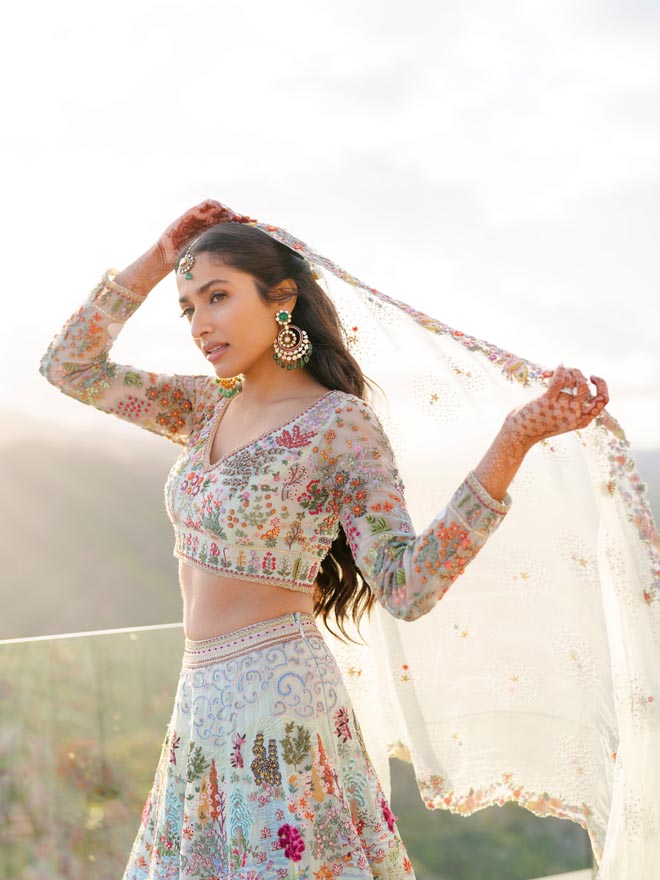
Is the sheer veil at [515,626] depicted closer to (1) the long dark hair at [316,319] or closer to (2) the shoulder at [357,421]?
(1) the long dark hair at [316,319]

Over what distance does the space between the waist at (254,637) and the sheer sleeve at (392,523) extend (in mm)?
163

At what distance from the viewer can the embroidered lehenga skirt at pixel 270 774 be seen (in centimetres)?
148

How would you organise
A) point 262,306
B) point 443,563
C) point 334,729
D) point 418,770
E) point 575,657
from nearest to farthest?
point 443,563 → point 334,729 → point 262,306 → point 575,657 → point 418,770

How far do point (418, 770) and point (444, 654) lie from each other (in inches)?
8.7

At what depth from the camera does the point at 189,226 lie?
6.11ft

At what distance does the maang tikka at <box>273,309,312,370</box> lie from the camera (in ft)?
5.67

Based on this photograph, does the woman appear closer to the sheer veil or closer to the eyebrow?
the eyebrow

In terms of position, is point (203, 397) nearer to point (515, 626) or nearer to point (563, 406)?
point (515, 626)

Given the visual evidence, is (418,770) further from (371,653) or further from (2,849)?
(2,849)

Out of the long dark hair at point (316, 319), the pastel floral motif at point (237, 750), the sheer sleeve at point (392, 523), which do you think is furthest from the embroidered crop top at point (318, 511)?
the pastel floral motif at point (237, 750)

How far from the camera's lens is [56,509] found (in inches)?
230

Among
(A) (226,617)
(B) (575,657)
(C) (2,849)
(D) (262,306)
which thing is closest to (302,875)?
(A) (226,617)

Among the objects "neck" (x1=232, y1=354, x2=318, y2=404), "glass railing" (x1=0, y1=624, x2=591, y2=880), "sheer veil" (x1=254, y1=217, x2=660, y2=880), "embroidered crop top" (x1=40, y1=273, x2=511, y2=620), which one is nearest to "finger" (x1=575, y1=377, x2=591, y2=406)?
"embroidered crop top" (x1=40, y1=273, x2=511, y2=620)

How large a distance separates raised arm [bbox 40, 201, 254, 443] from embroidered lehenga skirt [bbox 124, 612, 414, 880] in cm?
50
